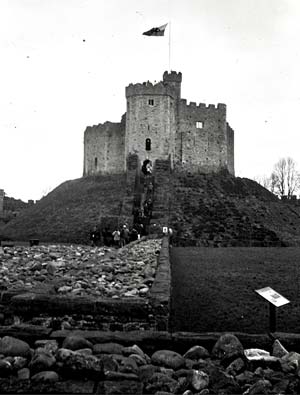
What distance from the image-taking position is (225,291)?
25.8 feet

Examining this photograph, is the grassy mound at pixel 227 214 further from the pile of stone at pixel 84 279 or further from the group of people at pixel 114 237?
the pile of stone at pixel 84 279

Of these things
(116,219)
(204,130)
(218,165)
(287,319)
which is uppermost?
(204,130)

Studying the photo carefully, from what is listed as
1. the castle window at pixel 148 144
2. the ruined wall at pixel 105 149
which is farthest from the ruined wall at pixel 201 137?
the ruined wall at pixel 105 149

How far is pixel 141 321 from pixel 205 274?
5.03 metres

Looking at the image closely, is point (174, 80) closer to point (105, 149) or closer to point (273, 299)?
point (105, 149)

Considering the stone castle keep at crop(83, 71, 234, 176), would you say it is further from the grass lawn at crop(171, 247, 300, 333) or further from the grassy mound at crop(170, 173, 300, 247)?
the grass lawn at crop(171, 247, 300, 333)

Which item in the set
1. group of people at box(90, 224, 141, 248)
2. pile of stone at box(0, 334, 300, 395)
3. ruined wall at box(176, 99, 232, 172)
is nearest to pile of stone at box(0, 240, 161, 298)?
pile of stone at box(0, 334, 300, 395)

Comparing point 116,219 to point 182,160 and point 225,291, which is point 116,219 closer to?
point 182,160

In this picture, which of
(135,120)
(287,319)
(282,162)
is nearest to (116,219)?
(135,120)

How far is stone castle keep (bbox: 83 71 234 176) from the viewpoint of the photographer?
113ft

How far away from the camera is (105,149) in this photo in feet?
124

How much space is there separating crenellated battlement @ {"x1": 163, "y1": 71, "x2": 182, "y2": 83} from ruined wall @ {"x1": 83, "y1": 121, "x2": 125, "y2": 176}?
19.6 ft

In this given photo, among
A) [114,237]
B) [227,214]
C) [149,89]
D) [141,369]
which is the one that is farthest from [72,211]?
[141,369]

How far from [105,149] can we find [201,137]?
9.05m
